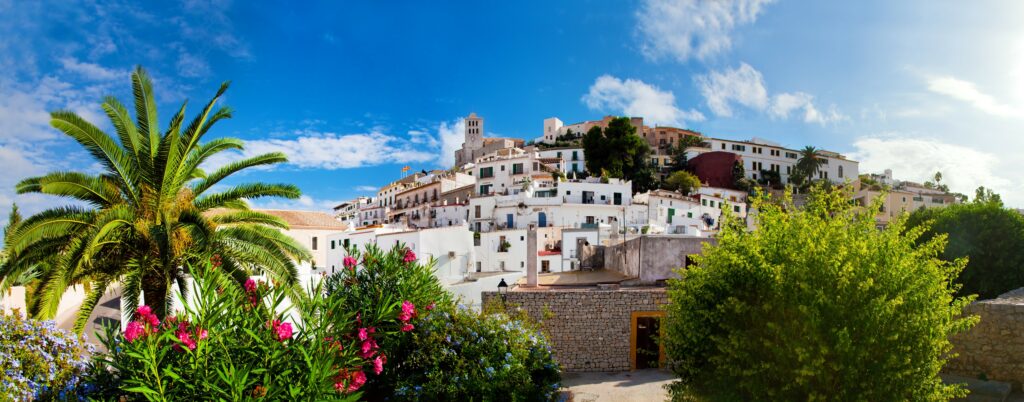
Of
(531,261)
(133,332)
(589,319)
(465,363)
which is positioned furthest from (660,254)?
(133,332)

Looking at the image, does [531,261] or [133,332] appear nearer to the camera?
[133,332]

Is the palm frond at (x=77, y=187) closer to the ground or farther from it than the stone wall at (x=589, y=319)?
farther from it

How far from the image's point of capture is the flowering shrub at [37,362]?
22.2ft

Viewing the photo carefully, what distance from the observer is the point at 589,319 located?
15859 mm

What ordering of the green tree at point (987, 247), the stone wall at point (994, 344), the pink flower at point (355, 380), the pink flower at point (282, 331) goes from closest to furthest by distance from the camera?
the pink flower at point (282, 331), the pink flower at point (355, 380), the stone wall at point (994, 344), the green tree at point (987, 247)

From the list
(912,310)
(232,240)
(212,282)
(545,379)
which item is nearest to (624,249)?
(545,379)

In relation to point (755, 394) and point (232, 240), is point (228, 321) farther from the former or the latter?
point (755, 394)

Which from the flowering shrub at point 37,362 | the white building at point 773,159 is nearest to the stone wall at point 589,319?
the flowering shrub at point 37,362

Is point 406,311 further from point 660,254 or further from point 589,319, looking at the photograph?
point 660,254

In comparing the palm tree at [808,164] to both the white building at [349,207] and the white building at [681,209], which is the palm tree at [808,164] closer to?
the white building at [681,209]

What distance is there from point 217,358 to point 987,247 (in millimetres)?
22081

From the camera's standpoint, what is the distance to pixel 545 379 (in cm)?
1080

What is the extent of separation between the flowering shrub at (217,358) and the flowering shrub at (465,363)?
2747mm

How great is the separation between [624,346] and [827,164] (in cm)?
6978
